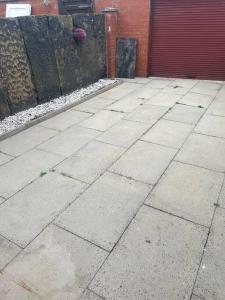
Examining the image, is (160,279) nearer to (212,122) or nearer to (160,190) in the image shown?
(160,190)

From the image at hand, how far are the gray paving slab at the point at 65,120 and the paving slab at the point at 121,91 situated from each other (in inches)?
70.8

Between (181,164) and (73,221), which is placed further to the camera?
(181,164)

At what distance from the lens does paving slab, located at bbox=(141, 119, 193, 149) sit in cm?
586

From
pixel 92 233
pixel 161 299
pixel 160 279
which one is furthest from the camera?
pixel 92 233

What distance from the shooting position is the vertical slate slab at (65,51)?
792cm

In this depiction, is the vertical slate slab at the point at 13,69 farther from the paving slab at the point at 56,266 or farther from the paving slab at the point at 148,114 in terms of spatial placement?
the paving slab at the point at 56,266

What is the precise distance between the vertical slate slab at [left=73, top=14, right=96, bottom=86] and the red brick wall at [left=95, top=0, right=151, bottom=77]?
5.95 ft

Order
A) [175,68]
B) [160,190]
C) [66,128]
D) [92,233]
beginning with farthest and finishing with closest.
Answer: [175,68]
[66,128]
[160,190]
[92,233]

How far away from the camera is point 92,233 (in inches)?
138

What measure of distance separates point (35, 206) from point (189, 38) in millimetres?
9117

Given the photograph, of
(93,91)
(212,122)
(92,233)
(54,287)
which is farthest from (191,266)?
(93,91)

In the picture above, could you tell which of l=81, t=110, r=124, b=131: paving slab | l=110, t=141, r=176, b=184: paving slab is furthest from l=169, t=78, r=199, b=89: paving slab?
l=110, t=141, r=176, b=184: paving slab

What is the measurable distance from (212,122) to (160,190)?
333 centimetres

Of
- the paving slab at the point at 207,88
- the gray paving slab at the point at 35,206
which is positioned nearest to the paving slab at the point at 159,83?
the paving slab at the point at 207,88
